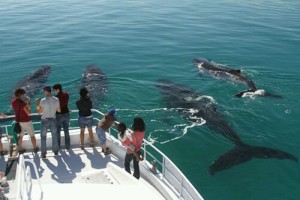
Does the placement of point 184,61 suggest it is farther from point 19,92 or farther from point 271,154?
point 19,92

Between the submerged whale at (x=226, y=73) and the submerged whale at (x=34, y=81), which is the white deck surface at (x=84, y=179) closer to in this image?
the submerged whale at (x=34, y=81)

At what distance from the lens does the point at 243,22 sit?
43969 mm

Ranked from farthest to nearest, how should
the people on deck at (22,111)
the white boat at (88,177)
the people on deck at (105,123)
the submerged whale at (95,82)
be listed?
the submerged whale at (95,82), the people on deck at (105,123), the people on deck at (22,111), the white boat at (88,177)

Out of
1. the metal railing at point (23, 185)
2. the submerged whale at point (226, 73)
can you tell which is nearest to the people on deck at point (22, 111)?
the metal railing at point (23, 185)

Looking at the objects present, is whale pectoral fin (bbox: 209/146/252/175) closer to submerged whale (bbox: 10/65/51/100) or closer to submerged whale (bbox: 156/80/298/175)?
submerged whale (bbox: 156/80/298/175)

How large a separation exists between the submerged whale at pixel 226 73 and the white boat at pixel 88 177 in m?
12.1

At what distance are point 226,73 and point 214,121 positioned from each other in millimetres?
7786

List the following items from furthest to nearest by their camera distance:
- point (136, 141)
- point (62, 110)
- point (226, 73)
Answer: point (226, 73)
point (62, 110)
point (136, 141)

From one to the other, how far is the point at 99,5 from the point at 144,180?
4722cm

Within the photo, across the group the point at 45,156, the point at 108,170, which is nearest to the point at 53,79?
the point at 45,156

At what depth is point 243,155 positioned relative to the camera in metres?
16.1

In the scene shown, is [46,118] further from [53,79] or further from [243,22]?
[243,22]

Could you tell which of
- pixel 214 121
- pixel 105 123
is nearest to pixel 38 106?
pixel 105 123

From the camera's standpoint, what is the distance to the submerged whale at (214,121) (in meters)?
15.9
